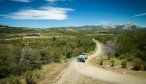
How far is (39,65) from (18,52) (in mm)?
6773

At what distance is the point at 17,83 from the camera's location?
19.1 m

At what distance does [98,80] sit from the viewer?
64.2ft

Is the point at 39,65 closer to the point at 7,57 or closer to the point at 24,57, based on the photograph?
the point at 24,57

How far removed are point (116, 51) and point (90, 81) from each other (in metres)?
26.5

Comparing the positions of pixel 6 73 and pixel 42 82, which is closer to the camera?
pixel 42 82

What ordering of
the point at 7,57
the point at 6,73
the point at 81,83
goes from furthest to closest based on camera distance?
the point at 7,57, the point at 6,73, the point at 81,83

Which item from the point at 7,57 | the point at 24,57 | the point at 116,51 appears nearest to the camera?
the point at 24,57

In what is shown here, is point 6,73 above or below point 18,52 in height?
below

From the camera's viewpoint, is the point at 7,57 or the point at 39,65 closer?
the point at 39,65

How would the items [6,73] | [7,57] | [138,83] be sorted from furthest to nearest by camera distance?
[7,57] → [6,73] → [138,83]

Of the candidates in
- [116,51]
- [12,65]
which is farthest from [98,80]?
[116,51]

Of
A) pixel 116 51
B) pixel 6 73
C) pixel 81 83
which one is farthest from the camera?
pixel 116 51

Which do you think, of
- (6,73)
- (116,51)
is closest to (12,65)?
(6,73)

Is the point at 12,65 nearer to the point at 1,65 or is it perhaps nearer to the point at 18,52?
the point at 1,65
